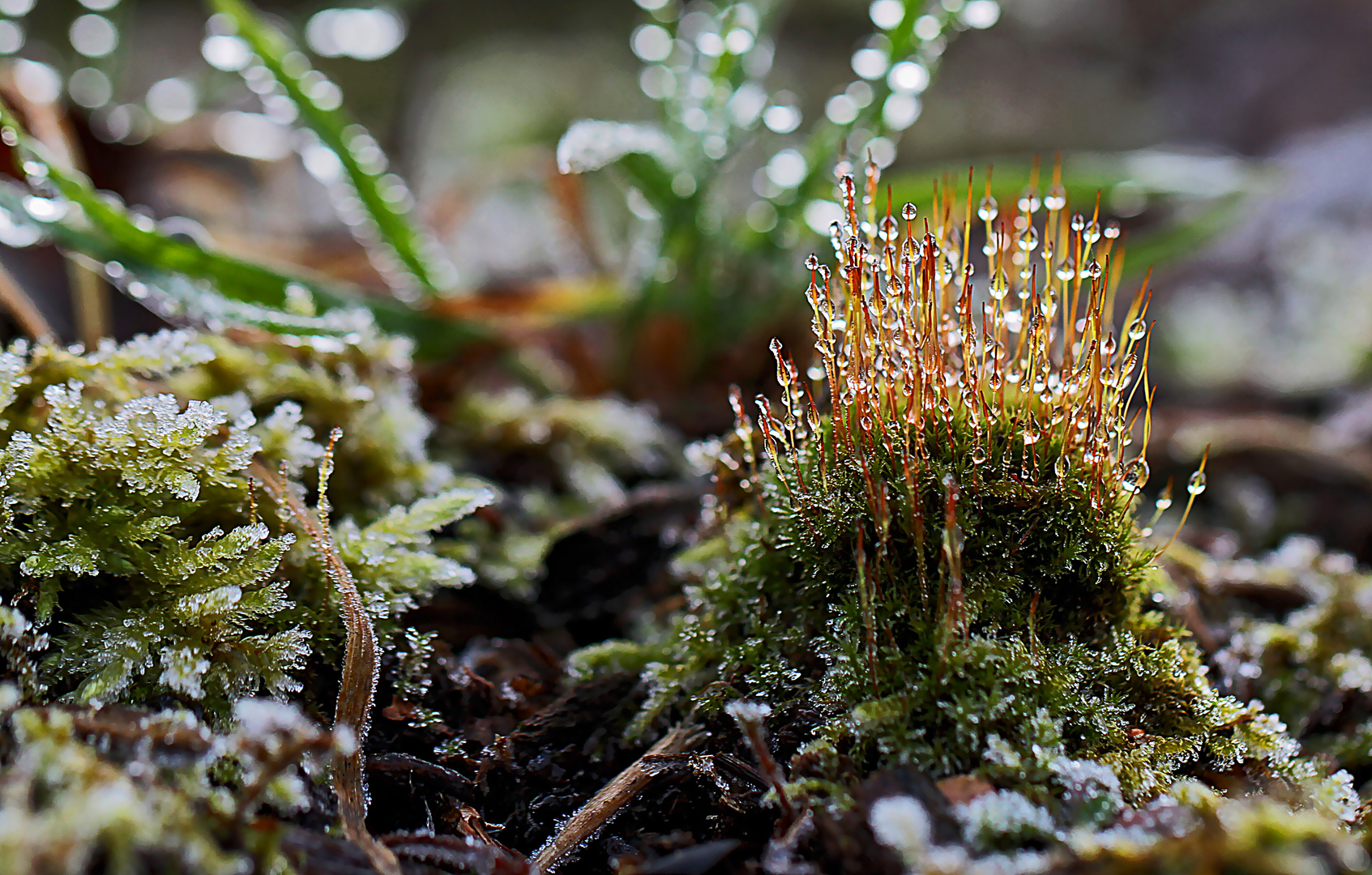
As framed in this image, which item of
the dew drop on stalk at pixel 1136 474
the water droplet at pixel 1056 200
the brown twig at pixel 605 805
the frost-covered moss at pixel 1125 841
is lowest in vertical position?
the brown twig at pixel 605 805

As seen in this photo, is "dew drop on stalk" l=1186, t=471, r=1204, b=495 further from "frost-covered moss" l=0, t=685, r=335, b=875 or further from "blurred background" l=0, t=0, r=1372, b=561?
"frost-covered moss" l=0, t=685, r=335, b=875

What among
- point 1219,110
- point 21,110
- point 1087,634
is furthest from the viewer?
point 1219,110

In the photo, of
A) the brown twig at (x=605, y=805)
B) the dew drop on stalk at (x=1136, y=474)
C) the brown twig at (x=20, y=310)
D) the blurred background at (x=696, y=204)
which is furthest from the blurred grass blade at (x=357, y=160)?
the dew drop on stalk at (x=1136, y=474)

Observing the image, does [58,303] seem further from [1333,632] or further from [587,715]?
[1333,632]

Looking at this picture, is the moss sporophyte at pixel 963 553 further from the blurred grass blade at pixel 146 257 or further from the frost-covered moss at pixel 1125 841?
the blurred grass blade at pixel 146 257

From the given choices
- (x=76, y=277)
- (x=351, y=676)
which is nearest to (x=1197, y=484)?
(x=351, y=676)

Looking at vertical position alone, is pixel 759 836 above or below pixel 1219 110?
below

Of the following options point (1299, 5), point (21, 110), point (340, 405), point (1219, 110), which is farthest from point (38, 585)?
point (1299, 5)
